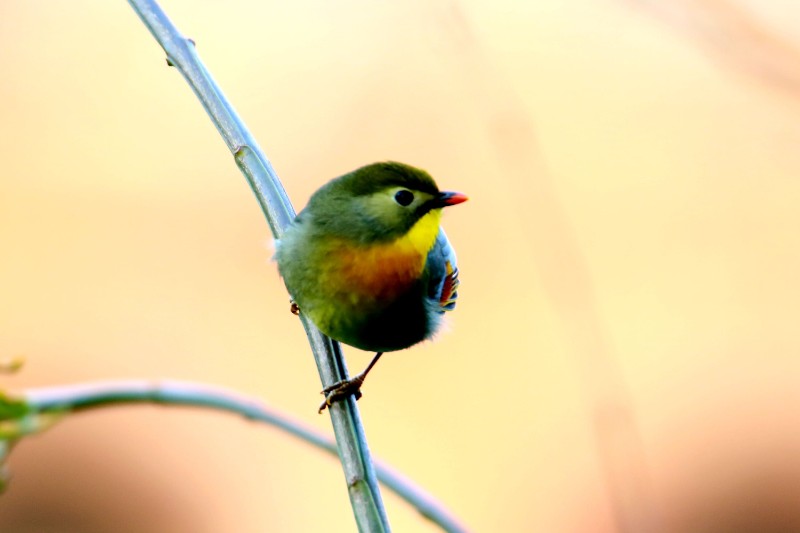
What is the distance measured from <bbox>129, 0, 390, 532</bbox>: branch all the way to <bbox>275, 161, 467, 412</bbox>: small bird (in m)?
0.17

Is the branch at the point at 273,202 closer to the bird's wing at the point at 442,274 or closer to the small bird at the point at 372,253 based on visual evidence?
the small bird at the point at 372,253

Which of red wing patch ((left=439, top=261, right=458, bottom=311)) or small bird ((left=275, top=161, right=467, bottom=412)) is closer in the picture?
small bird ((left=275, top=161, right=467, bottom=412))

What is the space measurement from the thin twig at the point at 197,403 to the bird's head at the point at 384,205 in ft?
2.12

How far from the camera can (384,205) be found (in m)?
1.88

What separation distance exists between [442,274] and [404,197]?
0.22 meters

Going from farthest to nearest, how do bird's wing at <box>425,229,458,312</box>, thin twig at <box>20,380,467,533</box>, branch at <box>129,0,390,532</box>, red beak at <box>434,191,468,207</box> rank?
bird's wing at <box>425,229,458,312</box> < red beak at <box>434,191,468,207</box> < branch at <box>129,0,390,532</box> < thin twig at <box>20,380,467,533</box>

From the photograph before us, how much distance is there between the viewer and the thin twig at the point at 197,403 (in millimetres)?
630

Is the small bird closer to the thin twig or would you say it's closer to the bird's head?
the bird's head

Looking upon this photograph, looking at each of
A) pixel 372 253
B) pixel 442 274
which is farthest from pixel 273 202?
pixel 442 274

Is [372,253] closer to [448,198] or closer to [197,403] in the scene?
[448,198]

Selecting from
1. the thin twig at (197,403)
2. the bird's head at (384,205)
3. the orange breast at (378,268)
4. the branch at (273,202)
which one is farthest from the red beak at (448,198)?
the thin twig at (197,403)

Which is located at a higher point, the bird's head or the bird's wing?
→ the bird's head

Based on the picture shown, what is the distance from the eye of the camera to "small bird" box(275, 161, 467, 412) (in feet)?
6.07

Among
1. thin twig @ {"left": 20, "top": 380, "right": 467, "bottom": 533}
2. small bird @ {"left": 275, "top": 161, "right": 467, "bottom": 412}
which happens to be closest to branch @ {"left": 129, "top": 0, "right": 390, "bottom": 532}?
thin twig @ {"left": 20, "top": 380, "right": 467, "bottom": 533}
